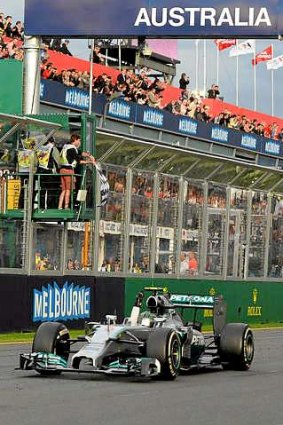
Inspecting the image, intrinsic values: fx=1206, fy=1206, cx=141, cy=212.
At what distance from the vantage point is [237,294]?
1293 inches

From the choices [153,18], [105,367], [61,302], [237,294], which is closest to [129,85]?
[237,294]

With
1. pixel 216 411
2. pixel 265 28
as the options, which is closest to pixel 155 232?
pixel 265 28

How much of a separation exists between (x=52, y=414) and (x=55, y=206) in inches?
609

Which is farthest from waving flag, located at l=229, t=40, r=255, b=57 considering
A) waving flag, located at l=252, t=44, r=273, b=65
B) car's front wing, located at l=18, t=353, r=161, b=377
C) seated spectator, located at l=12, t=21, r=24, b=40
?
car's front wing, located at l=18, t=353, r=161, b=377

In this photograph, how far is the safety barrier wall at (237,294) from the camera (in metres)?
28.8

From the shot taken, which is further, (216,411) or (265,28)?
(265,28)

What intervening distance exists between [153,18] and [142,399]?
15.9 metres

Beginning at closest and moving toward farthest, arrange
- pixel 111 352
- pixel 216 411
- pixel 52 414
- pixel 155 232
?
pixel 52 414 → pixel 216 411 → pixel 111 352 → pixel 155 232

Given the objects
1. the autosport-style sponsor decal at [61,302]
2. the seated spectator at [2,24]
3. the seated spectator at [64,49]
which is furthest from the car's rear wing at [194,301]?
the seated spectator at [64,49]

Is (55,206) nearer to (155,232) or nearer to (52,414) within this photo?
(155,232)

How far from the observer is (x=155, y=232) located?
95.6 feet

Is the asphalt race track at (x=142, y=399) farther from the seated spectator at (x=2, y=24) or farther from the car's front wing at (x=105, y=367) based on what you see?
the seated spectator at (x=2, y=24)

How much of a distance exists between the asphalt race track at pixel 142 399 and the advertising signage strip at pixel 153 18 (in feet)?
39.4

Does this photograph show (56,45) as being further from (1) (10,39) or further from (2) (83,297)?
(2) (83,297)
